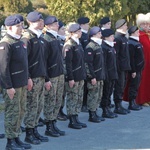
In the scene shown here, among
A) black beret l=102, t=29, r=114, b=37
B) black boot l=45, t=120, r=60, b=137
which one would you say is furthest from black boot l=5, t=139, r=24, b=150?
black beret l=102, t=29, r=114, b=37

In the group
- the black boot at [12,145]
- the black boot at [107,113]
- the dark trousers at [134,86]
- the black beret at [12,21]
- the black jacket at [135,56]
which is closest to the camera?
the black beret at [12,21]

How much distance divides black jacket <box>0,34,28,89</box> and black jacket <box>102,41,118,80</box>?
2631 millimetres

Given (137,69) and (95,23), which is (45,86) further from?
(95,23)

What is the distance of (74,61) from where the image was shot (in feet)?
25.4

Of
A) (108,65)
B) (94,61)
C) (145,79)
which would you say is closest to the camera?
(94,61)

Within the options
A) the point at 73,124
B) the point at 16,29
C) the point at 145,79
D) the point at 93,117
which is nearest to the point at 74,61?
the point at 73,124

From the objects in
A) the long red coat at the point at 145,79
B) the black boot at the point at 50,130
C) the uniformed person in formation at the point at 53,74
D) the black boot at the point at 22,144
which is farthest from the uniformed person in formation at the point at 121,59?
the black boot at the point at 22,144

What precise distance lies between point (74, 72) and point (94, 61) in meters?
0.63

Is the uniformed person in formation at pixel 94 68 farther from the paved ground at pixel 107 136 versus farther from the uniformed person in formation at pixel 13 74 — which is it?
the uniformed person in formation at pixel 13 74

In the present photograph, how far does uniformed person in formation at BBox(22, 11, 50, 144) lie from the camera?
6.66 m

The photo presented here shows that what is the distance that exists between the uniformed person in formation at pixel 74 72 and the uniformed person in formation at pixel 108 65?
2.95 feet

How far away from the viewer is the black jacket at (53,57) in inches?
279

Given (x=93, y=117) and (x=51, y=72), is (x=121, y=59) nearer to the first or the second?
(x=93, y=117)

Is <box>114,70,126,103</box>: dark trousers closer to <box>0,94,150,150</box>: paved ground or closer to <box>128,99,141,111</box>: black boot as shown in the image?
<box>128,99,141,111</box>: black boot
